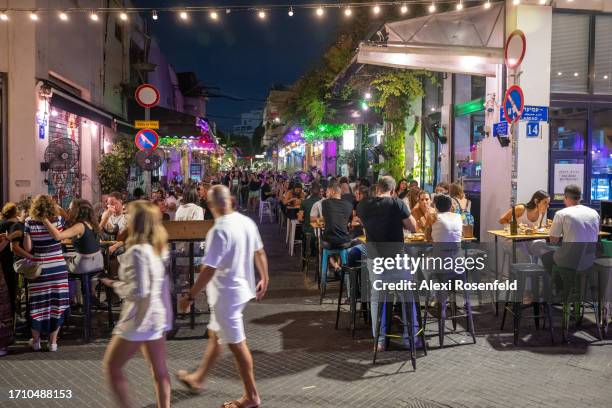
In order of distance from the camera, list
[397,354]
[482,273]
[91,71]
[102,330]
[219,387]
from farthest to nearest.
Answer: [91,71] → [482,273] → [102,330] → [397,354] → [219,387]

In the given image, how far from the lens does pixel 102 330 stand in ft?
24.1

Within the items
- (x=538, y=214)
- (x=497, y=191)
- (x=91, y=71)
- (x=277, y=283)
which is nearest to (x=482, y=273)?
(x=538, y=214)

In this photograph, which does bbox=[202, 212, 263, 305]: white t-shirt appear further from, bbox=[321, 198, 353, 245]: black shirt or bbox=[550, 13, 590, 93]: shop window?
bbox=[550, 13, 590, 93]: shop window

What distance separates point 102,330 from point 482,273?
6.25m

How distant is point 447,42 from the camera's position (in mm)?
11375

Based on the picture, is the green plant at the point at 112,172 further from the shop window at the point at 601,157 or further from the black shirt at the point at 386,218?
the shop window at the point at 601,157

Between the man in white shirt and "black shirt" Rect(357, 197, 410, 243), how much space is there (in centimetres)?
225

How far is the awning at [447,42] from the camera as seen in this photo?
10.3 meters

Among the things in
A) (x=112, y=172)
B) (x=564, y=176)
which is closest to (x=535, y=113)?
(x=564, y=176)

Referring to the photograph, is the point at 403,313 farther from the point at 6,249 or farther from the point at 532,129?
the point at 532,129

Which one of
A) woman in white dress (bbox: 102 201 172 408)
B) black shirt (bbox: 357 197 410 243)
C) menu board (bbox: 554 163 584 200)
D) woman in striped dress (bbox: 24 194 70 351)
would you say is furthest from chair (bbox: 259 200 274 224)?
woman in white dress (bbox: 102 201 172 408)

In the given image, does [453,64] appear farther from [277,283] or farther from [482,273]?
[277,283]

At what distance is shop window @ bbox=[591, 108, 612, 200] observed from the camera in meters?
11.1

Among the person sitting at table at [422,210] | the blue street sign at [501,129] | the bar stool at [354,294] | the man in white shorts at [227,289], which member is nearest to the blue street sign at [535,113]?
the blue street sign at [501,129]
